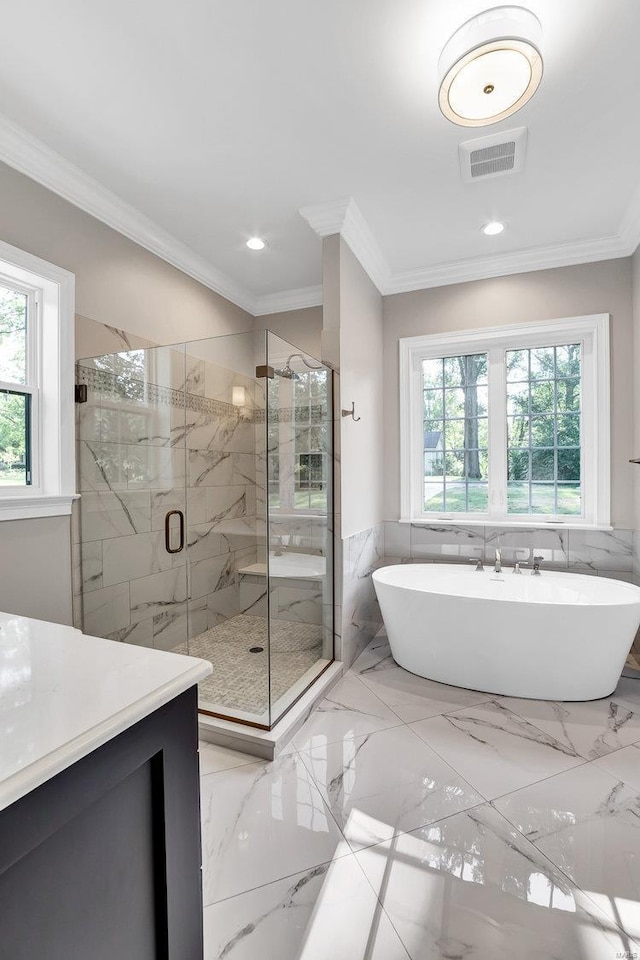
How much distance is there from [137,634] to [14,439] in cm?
122

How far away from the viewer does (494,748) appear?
2.04 meters

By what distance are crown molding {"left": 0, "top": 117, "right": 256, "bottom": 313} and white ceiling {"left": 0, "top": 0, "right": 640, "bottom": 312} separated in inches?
2.1

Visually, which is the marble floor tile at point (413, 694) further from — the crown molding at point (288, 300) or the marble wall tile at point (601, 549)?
the crown molding at point (288, 300)

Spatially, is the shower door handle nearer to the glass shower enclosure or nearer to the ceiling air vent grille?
the glass shower enclosure

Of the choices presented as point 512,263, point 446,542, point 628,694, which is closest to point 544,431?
point 446,542

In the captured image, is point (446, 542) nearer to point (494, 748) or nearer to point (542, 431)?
point (542, 431)

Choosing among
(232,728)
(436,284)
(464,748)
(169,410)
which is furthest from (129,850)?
(436,284)

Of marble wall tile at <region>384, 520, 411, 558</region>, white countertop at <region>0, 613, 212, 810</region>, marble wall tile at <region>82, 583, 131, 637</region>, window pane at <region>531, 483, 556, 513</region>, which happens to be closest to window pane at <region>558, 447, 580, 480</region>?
window pane at <region>531, 483, 556, 513</region>

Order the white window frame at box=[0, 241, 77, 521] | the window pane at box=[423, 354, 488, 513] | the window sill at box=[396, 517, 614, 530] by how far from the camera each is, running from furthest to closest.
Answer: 1. the window pane at box=[423, 354, 488, 513]
2. the window sill at box=[396, 517, 614, 530]
3. the white window frame at box=[0, 241, 77, 521]

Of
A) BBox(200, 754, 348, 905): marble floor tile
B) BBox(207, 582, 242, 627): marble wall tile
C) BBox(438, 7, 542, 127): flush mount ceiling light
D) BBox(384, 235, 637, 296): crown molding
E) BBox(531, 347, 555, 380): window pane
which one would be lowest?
BBox(200, 754, 348, 905): marble floor tile

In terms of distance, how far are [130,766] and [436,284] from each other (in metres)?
3.50

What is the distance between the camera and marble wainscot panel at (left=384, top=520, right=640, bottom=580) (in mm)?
3047

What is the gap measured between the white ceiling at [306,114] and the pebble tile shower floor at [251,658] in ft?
7.47

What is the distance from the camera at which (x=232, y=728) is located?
205 centimetres
